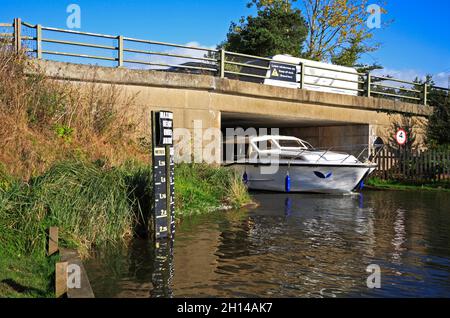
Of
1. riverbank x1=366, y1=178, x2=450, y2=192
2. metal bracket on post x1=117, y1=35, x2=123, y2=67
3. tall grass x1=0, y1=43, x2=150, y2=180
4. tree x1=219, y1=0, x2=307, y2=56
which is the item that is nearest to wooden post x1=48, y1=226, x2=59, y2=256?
tall grass x1=0, y1=43, x2=150, y2=180

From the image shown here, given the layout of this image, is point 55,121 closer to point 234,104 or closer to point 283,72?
point 234,104

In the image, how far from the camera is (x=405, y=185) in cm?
2045

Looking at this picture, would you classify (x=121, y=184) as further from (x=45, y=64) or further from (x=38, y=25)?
(x=38, y=25)

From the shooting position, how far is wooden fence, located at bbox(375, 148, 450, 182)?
66.2 feet

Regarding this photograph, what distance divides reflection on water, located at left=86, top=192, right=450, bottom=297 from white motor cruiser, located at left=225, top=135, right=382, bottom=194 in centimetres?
462

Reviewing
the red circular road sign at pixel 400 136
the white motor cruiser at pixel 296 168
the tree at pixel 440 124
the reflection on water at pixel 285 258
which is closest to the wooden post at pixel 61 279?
the reflection on water at pixel 285 258

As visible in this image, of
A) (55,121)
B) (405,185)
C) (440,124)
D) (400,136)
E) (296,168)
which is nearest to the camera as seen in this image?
(55,121)

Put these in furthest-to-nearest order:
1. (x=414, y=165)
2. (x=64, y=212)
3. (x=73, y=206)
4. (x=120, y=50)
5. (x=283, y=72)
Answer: (x=414, y=165)
(x=283, y=72)
(x=120, y=50)
(x=73, y=206)
(x=64, y=212)

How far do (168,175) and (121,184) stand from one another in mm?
893

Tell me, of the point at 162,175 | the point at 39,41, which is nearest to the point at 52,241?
the point at 162,175

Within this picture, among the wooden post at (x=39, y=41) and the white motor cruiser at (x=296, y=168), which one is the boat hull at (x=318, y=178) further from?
the wooden post at (x=39, y=41)

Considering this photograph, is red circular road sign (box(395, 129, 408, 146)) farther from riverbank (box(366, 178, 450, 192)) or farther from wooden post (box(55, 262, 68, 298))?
wooden post (box(55, 262, 68, 298))

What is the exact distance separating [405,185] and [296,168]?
624 centimetres
